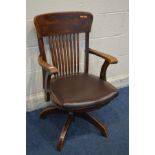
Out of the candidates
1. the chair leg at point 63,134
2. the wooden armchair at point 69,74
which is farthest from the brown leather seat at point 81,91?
the chair leg at point 63,134

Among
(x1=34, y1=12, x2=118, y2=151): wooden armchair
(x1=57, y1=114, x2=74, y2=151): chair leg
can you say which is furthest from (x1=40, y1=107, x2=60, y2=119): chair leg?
(x1=57, y1=114, x2=74, y2=151): chair leg

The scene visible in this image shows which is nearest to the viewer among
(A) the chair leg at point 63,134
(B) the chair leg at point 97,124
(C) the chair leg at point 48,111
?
(A) the chair leg at point 63,134

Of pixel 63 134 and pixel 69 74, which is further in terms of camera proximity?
pixel 69 74

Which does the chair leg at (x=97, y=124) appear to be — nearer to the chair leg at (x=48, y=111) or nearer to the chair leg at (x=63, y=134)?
the chair leg at (x=63, y=134)

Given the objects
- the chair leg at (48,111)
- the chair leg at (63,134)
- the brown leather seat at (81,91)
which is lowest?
the chair leg at (63,134)

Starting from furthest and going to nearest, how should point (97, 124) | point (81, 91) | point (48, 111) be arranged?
point (48, 111) → point (97, 124) → point (81, 91)

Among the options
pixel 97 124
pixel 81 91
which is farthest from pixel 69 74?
pixel 97 124

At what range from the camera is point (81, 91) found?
6.23 feet

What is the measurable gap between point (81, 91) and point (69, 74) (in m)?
0.32

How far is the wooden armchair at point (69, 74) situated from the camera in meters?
1.82

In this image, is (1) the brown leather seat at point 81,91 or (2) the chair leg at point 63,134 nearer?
(1) the brown leather seat at point 81,91

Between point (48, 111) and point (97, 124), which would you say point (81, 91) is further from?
point (48, 111)
